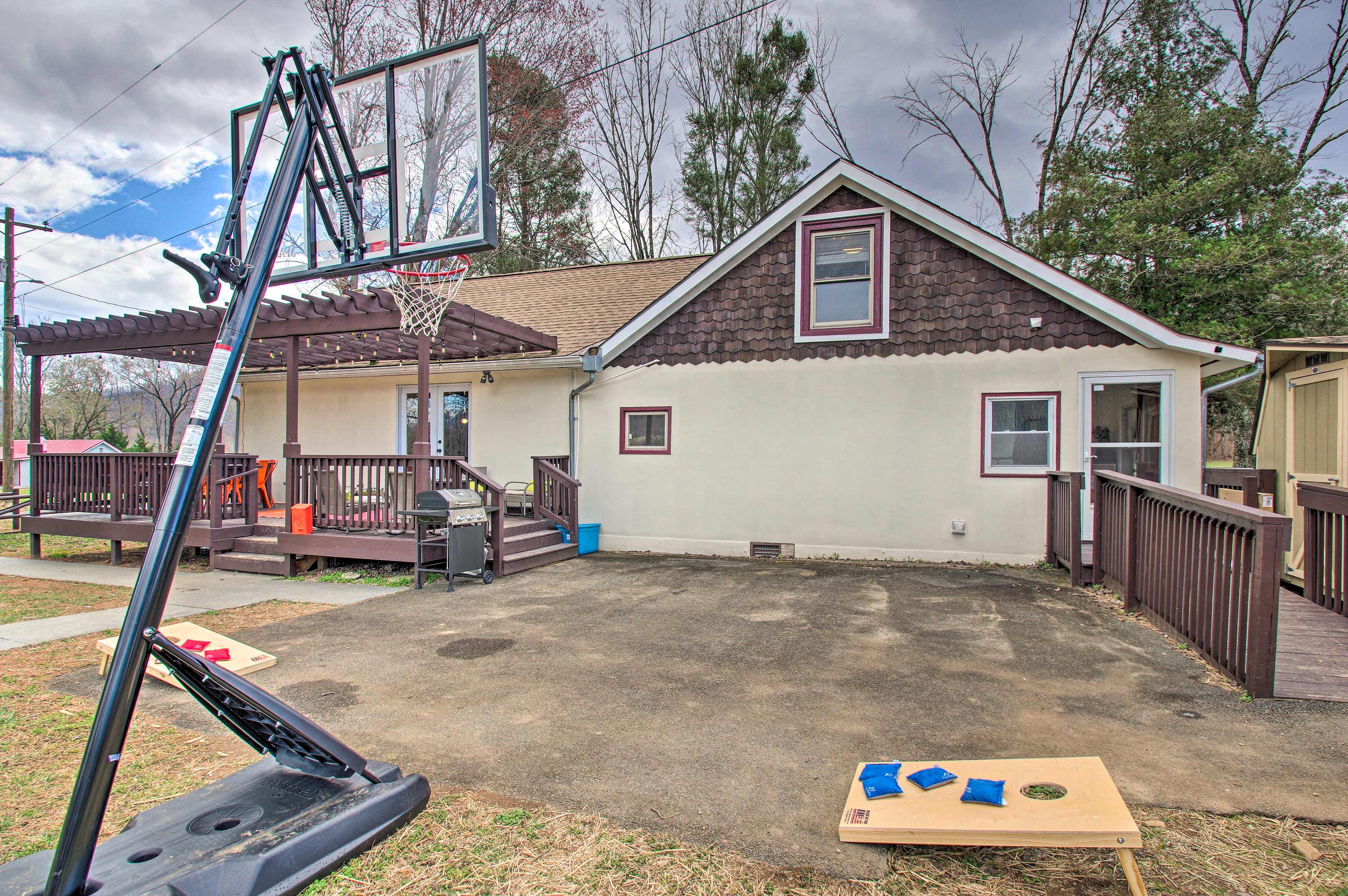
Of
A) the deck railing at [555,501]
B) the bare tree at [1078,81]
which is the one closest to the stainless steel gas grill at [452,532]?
the deck railing at [555,501]

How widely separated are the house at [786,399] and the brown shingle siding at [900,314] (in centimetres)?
3

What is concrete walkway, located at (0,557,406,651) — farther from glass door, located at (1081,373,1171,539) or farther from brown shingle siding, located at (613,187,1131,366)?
glass door, located at (1081,373,1171,539)

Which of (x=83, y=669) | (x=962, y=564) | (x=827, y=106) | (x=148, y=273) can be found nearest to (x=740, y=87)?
(x=827, y=106)

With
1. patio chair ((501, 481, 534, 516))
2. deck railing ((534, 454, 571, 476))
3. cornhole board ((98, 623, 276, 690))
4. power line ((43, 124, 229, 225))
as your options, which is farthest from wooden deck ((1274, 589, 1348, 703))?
power line ((43, 124, 229, 225))

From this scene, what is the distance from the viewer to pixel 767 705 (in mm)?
3959

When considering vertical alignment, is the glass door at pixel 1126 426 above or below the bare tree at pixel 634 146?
below

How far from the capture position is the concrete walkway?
5777 mm

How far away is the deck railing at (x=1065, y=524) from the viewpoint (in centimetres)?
710

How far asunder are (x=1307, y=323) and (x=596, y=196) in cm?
1730

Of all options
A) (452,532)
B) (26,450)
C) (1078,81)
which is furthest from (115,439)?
(1078,81)

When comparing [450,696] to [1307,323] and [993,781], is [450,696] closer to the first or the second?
[993,781]

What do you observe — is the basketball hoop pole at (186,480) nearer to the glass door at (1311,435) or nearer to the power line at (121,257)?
the glass door at (1311,435)

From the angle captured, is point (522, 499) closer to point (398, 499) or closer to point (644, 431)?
point (644, 431)

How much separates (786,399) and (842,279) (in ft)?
5.75
